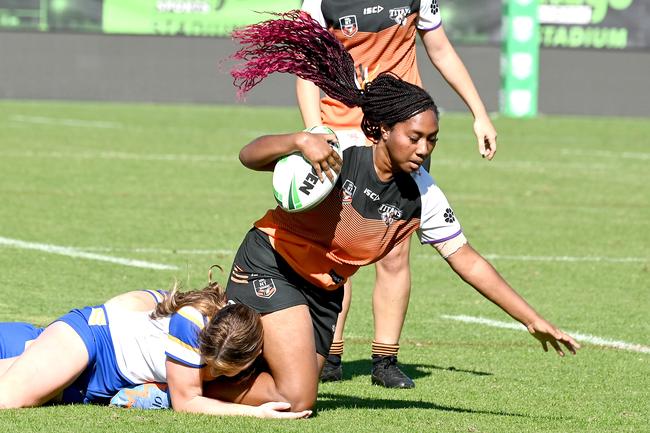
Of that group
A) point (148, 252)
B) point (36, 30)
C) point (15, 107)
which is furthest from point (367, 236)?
point (36, 30)

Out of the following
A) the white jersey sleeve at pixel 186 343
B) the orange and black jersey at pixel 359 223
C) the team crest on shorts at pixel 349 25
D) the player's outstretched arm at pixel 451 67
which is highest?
the team crest on shorts at pixel 349 25

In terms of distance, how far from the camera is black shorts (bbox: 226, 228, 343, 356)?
234 inches

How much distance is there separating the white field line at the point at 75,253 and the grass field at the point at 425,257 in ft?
0.10

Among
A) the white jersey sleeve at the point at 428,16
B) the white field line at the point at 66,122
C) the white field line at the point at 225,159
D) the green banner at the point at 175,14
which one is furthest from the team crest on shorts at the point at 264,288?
the green banner at the point at 175,14

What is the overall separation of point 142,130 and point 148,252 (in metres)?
11.3

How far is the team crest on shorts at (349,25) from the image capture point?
698 centimetres

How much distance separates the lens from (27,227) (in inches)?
455

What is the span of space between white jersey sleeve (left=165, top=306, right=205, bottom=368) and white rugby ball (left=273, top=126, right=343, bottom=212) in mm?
673

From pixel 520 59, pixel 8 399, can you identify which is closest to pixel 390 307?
pixel 8 399

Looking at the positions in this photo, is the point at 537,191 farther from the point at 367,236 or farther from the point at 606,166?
the point at 367,236

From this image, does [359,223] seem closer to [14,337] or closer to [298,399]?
[298,399]

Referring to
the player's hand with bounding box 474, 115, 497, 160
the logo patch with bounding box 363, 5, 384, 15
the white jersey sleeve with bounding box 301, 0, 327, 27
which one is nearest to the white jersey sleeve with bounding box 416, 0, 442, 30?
the logo patch with bounding box 363, 5, 384, 15

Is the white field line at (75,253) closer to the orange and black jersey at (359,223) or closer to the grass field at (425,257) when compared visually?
the grass field at (425,257)

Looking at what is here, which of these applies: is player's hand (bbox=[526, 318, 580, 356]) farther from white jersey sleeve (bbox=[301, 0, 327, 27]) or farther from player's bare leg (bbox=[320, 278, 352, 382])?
white jersey sleeve (bbox=[301, 0, 327, 27])
